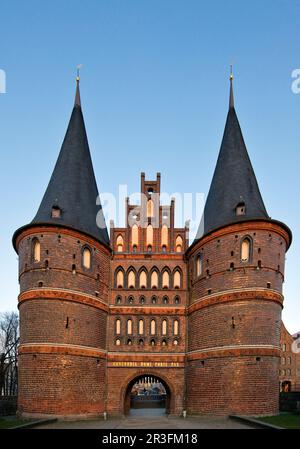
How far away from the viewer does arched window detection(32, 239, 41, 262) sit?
2665 cm

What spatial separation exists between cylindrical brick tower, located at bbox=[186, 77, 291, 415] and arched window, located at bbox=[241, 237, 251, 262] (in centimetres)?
5

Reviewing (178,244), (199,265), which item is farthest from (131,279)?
(199,265)

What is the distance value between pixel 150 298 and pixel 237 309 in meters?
6.87

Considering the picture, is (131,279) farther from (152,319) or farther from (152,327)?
(152,327)

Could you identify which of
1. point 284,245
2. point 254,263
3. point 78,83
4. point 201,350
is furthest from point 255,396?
point 78,83

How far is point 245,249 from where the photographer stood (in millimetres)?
25781

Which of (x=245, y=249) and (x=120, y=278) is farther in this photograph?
(x=120, y=278)

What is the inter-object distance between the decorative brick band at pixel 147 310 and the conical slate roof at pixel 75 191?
172 inches

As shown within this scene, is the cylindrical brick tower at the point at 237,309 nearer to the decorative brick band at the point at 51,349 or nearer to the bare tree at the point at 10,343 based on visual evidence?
the decorative brick band at the point at 51,349

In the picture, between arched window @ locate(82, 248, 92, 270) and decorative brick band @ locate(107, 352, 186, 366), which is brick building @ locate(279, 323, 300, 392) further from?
arched window @ locate(82, 248, 92, 270)

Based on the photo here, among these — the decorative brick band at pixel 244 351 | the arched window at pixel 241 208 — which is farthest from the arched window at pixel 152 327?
the arched window at pixel 241 208

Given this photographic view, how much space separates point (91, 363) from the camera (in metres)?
27.1

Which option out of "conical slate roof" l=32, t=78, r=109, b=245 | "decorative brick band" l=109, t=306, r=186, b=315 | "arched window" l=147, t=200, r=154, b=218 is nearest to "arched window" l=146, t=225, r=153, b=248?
"arched window" l=147, t=200, r=154, b=218

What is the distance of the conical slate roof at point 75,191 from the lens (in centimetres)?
2783
